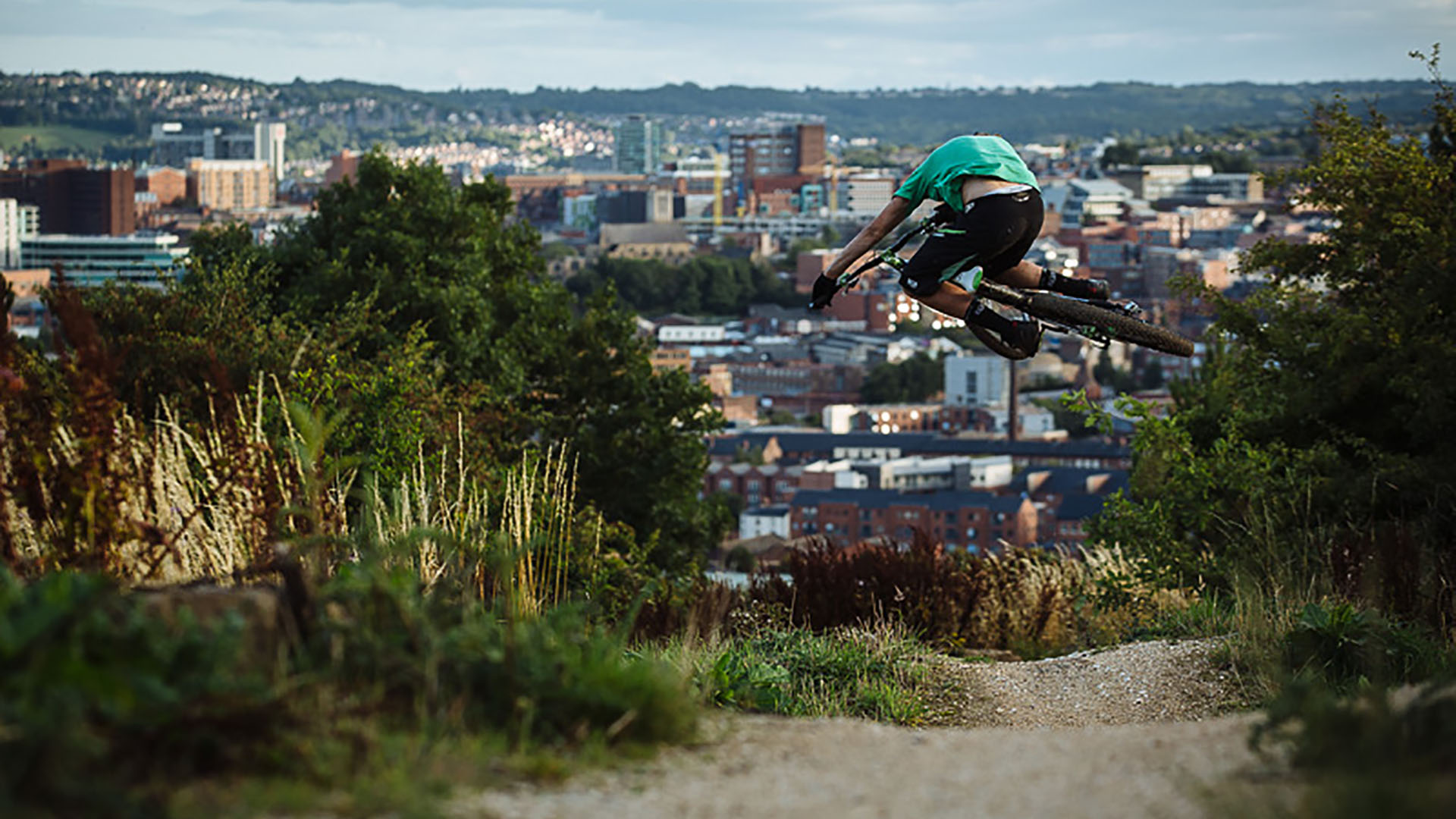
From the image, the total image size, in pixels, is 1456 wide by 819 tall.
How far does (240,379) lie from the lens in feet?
38.2

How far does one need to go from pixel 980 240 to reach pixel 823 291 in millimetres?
647

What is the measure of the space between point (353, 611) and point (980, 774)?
1.22m

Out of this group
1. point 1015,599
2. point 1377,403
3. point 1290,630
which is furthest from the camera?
point 1377,403

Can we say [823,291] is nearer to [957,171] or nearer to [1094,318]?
[957,171]

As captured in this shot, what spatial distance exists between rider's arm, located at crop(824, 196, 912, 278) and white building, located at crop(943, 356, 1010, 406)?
9947 cm

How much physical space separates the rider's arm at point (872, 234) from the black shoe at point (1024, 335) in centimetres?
56

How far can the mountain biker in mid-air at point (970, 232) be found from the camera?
650 cm

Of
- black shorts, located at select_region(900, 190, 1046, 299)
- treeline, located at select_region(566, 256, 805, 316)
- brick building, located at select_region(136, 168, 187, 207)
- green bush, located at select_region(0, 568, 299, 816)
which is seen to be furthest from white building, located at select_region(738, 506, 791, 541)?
brick building, located at select_region(136, 168, 187, 207)

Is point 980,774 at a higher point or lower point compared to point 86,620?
lower

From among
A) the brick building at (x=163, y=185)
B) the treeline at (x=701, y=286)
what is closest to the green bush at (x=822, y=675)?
the treeline at (x=701, y=286)

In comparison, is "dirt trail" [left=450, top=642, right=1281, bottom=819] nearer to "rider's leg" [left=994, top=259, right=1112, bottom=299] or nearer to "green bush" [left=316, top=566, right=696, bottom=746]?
"green bush" [left=316, top=566, right=696, bottom=746]

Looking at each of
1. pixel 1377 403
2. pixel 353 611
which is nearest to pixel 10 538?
pixel 353 611

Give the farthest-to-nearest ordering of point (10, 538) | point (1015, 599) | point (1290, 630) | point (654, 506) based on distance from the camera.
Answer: point (654, 506) → point (1015, 599) → point (1290, 630) → point (10, 538)

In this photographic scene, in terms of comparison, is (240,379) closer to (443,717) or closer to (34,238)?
(443,717)
